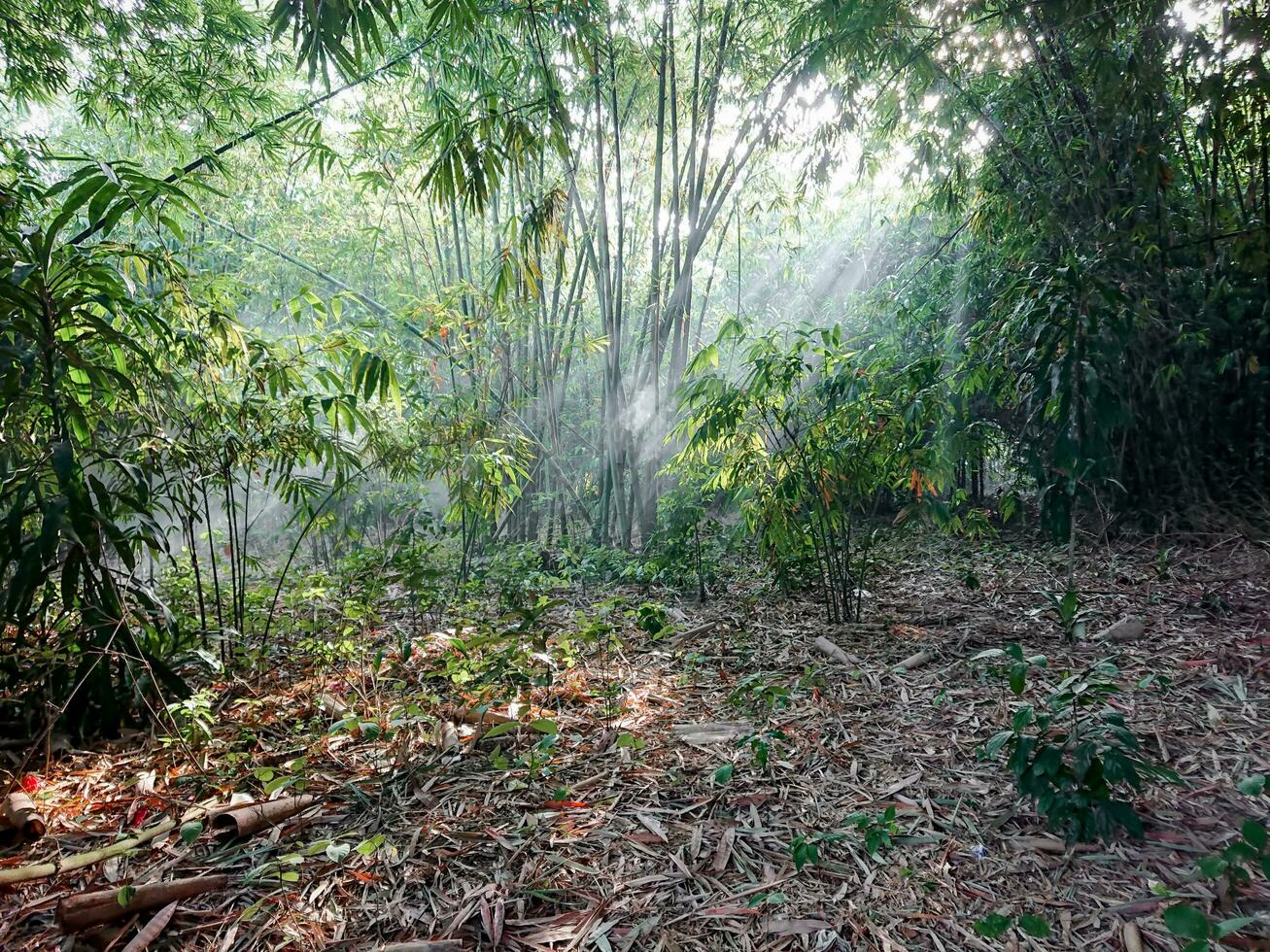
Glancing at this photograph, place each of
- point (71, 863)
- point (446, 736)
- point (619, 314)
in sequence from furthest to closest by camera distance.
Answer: point (619, 314) → point (446, 736) → point (71, 863)

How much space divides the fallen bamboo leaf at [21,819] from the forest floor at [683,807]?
0.13ft

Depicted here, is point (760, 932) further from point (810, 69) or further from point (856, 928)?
point (810, 69)

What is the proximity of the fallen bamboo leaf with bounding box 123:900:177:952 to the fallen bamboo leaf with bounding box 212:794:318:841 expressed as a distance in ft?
0.55

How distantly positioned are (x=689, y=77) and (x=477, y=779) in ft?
11.2

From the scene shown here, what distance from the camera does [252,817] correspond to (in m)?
1.13

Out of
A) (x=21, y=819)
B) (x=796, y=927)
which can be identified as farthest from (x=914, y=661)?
(x=21, y=819)

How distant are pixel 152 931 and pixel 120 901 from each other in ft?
0.22

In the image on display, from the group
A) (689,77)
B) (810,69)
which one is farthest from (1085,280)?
(689,77)

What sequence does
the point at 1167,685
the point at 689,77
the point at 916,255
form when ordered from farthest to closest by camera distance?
the point at 916,255
the point at 689,77
the point at 1167,685

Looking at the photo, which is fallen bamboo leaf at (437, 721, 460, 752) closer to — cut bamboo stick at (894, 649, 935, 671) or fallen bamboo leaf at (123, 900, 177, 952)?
fallen bamboo leaf at (123, 900, 177, 952)

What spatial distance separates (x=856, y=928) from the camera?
2.91 feet

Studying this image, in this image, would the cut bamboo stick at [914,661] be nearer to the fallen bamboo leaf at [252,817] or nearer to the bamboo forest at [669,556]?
the bamboo forest at [669,556]

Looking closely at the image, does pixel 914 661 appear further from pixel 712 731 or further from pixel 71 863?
pixel 71 863

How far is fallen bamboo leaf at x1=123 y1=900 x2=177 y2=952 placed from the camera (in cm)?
88
